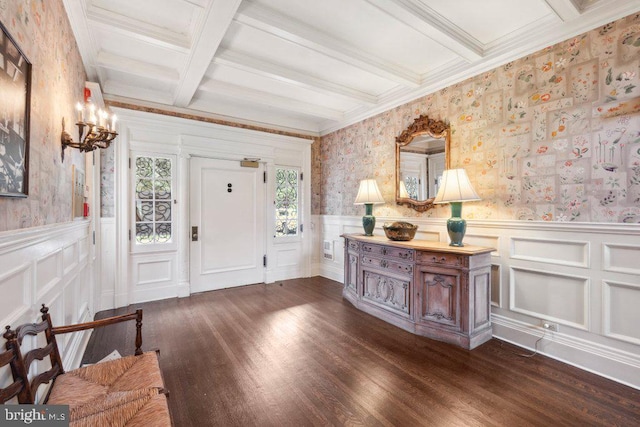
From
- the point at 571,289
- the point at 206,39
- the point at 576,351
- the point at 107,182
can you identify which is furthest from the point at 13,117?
the point at 576,351

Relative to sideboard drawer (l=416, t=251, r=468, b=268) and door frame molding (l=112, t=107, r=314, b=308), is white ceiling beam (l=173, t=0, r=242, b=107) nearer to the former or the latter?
door frame molding (l=112, t=107, r=314, b=308)

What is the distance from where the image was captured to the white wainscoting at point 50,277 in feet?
3.99

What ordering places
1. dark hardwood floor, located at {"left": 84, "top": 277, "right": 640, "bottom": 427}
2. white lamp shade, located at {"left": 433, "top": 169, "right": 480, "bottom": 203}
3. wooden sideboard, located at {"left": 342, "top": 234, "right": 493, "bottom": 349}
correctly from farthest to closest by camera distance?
white lamp shade, located at {"left": 433, "top": 169, "right": 480, "bottom": 203}
wooden sideboard, located at {"left": 342, "top": 234, "right": 493, "bottom": 349}
dark hardwood floor, located at {"left": 84, "top": 277, "right": 640, "bottom": 427}

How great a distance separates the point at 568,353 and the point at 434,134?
246cm

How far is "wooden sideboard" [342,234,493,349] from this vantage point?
2.62 meters

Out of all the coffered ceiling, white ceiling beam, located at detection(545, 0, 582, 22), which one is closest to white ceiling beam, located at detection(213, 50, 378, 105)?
the coffered ceiling

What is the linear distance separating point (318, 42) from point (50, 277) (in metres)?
2.72

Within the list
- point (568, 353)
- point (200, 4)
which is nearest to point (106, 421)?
point (200, 4)

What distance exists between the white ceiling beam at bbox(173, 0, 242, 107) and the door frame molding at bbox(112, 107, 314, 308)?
25.8 inches

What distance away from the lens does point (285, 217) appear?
5.07 metres

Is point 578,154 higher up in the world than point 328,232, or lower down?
higher up

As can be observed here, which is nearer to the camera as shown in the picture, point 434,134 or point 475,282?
point 475,282

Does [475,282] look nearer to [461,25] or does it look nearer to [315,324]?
[315,324]

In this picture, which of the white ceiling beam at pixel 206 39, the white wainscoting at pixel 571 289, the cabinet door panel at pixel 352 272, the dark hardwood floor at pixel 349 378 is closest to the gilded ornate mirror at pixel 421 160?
the white wainscoting at pixel 571 289
